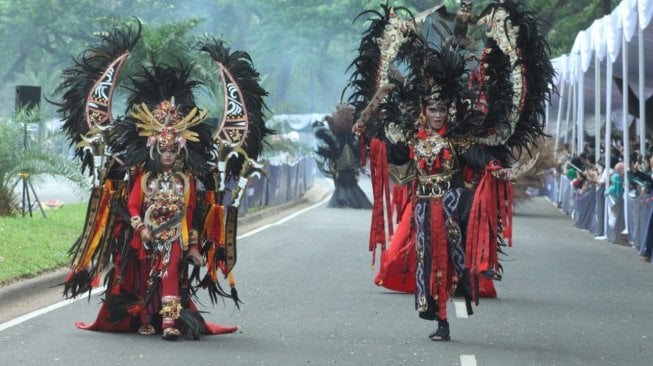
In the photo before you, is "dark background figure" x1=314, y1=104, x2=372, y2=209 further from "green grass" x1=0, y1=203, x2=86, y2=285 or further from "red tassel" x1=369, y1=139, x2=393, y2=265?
"red tassel" x1=369, y1=139, x2=393, y2=265

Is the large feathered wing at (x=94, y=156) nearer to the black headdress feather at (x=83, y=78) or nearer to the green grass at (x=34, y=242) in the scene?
the black headdress feather at (x=83, y=78)

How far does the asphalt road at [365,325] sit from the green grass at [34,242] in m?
1.55

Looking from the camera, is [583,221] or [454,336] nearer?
[454,336]

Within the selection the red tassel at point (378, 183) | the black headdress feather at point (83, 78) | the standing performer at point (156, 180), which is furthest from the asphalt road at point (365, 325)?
the black headdress feather at point (83, 78)

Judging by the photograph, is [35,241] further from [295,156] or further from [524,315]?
[295,156]

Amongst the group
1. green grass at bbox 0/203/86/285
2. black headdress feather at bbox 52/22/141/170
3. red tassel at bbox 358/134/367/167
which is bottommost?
green grass at bbox 0/203/86/285

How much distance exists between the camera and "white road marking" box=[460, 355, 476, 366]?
366 inches

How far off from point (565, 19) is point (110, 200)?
32.7m

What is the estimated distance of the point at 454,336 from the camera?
1071cm

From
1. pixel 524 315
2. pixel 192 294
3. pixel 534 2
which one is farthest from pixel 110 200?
pixel 534 2

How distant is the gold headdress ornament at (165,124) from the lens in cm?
998

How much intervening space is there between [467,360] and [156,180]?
2540 millimetres

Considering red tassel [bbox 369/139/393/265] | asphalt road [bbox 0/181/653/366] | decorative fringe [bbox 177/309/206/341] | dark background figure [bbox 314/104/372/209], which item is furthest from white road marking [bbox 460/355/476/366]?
dark background figure [bbox 314/104/372/209]

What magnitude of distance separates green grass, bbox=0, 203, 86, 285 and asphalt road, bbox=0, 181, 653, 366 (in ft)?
5.09
